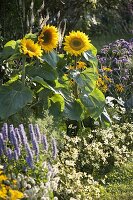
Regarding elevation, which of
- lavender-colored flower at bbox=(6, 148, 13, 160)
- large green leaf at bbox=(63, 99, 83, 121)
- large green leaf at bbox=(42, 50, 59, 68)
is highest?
large green leaf at bbox=(42, 50, 59, 68)

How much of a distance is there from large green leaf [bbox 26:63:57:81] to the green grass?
4.05 feet

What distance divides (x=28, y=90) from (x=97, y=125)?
1349 mm

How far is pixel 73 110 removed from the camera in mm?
5180

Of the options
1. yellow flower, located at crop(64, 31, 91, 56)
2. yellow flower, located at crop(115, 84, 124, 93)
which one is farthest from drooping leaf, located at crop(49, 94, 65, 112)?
yellow flower, located at crop(115, 84, 124, 93)

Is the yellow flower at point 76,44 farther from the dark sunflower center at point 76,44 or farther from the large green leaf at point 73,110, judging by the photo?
the large green leaf at point 73,110

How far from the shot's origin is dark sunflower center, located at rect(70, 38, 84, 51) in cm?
515

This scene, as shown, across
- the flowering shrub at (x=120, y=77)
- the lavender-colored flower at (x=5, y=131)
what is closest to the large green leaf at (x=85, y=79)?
the flowering shrub at (x=120, y=77)

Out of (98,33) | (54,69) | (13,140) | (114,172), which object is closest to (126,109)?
(114,172)

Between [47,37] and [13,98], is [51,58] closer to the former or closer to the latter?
[47,37]

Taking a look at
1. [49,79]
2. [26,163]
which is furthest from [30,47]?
[26,163]

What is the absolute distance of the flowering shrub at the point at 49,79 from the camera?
475 centimetres

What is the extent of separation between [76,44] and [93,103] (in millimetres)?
648

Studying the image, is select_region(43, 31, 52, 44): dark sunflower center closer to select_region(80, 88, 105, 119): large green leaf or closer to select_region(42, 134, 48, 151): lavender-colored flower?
select_region(80, 88, 105, 119): large green leaf

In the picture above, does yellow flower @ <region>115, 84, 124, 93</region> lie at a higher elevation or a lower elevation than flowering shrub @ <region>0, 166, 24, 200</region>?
higher
